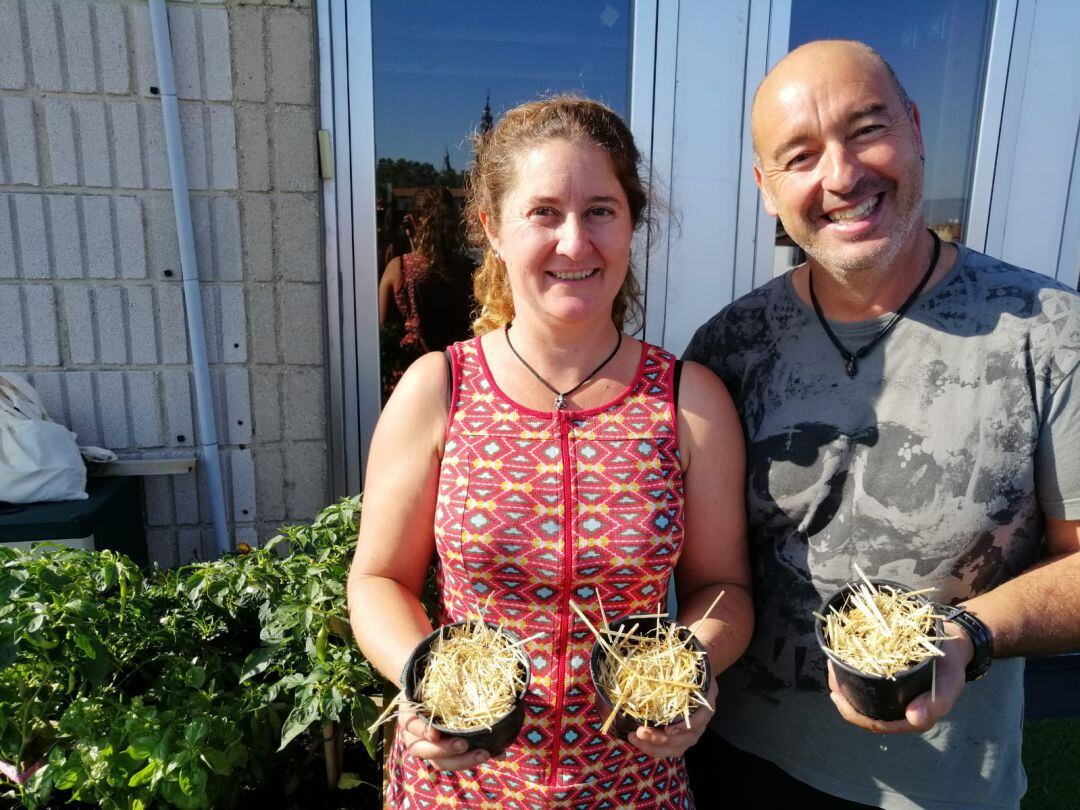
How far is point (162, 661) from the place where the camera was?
1915 mm

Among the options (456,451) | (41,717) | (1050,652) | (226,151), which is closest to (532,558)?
(456,451)

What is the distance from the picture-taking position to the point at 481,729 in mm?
1177

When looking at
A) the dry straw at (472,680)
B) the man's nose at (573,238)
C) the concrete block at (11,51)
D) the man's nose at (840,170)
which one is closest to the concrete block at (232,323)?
the concrete block at (11,51)

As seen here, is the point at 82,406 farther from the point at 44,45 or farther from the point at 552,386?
the point at 552,386

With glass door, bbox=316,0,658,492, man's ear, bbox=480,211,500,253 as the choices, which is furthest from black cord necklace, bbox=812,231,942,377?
glass door, bbox=316,0,658,492

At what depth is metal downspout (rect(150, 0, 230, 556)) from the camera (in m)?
2.64

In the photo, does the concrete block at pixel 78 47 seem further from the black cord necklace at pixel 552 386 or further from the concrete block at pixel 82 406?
the black cord necklace at pixel 552 386

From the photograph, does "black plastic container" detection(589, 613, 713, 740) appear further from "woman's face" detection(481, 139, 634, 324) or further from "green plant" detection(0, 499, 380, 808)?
"green plant" detection(0, 499, 380, 808)

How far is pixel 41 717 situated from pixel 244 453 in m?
1.37

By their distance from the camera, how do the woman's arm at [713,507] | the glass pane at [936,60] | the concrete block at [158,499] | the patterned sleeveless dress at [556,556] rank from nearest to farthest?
the patterned sleeveless dress at [556,556], the woman's arm at [713,507], the concrete block at [158,499], the glass pane at [936,60]

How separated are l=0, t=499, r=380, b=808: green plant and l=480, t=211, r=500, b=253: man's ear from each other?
908 mm

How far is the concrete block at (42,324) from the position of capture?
110 inches

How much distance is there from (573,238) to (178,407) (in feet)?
6.91

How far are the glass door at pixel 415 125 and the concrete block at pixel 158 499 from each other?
65 centimetres
